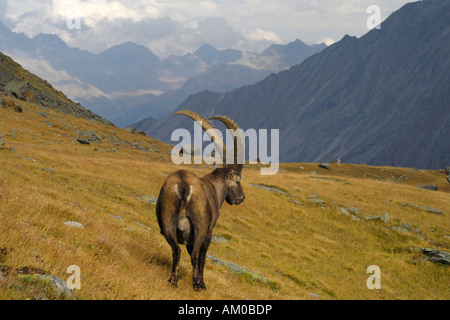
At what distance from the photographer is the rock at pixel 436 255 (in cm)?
2623

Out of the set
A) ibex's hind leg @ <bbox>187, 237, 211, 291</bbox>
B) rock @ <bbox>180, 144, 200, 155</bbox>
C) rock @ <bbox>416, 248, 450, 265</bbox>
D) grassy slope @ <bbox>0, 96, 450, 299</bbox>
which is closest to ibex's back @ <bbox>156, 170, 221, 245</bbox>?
ibex's hind leg @ <bbox>187, 237, 211, 291</bbox>

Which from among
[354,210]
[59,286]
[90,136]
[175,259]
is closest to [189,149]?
[90,136]

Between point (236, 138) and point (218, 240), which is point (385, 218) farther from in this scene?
point (236, 138)

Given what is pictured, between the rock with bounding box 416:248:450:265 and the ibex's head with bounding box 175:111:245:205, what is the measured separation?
2280 centimetres

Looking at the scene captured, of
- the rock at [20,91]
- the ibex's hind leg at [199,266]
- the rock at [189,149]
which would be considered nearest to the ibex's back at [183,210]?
the ibex's hind leg at [199,266]

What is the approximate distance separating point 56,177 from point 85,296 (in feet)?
68.3

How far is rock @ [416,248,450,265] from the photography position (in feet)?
86.0

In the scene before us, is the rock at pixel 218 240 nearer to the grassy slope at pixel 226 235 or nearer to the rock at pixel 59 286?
the grassy slope at pixel 226 235

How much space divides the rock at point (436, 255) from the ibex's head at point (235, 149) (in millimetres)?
22802

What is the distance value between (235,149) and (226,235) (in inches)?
520

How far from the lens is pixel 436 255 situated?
26.9 meters

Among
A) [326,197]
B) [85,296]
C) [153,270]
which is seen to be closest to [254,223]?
[326,197]

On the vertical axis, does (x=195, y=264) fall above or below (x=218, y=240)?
above

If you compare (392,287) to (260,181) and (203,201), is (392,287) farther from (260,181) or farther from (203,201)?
(260,181)
